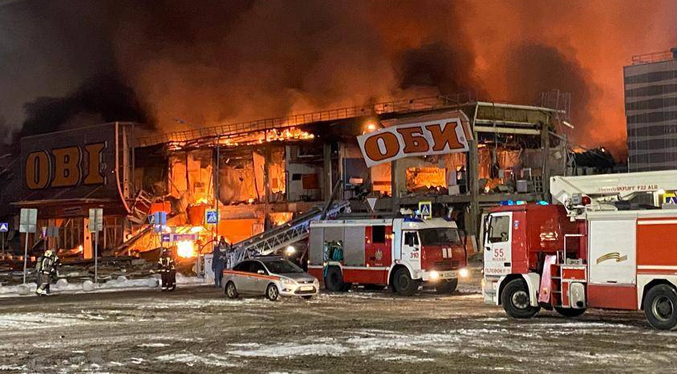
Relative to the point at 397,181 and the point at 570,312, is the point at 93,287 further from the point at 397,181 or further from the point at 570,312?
the point at 397,181

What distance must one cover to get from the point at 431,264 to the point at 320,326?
9106mm

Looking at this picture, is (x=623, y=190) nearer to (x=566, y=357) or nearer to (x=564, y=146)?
(x=566, y=357)

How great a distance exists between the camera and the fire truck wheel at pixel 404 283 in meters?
24.7

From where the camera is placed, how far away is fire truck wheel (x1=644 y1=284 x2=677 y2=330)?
48.9 ft

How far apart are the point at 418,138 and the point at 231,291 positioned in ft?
80.9

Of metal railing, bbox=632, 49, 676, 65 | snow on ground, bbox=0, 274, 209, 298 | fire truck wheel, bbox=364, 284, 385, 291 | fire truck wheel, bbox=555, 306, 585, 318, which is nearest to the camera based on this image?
fire truck wheel, bbox=555, 306, 585, 318

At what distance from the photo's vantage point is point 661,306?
49.9ft

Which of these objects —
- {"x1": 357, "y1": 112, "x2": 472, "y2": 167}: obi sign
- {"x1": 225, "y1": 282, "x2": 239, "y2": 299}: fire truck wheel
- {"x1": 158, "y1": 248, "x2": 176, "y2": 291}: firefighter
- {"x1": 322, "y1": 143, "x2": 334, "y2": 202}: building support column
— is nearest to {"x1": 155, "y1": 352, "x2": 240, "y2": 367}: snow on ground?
{"x1": 225, "y1": 282, "x2": 239, "y2": 299}: fire truck wheel

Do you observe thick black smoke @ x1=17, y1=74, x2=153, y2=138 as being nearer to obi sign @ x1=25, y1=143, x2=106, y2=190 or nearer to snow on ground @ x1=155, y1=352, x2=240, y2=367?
obi sign @ x1=25, y1=143, x2=106, y2=190

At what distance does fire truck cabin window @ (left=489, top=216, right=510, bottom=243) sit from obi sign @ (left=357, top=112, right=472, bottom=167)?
27295 millimetres

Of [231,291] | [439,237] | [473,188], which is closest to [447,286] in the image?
[439,237]

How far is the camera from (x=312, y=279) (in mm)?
23656

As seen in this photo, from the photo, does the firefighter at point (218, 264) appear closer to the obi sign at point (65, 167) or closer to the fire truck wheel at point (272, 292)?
the fire truck wheel at point (272, 292)

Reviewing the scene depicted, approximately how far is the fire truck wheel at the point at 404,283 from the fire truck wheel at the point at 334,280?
2.54m
